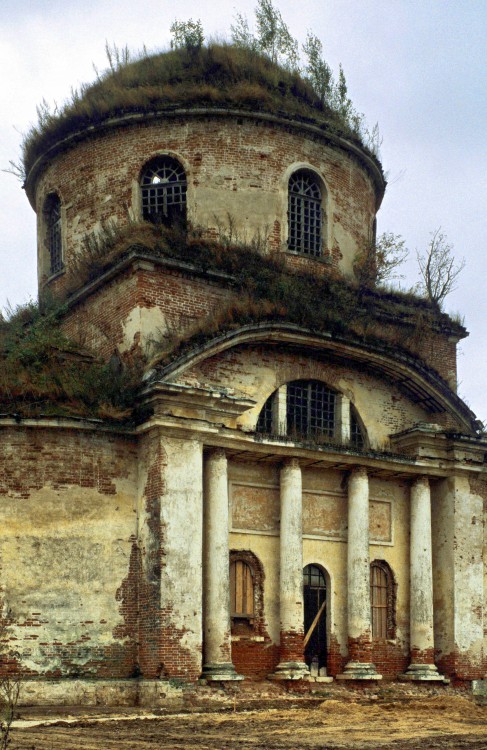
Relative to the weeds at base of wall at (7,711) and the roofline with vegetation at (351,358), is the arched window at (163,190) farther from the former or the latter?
the weeds at base of wall at (7,711)

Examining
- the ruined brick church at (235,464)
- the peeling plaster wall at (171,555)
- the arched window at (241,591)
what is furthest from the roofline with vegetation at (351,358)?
the arched window at (241,591)

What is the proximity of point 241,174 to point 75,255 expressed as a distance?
354cm

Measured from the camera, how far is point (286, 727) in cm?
1389

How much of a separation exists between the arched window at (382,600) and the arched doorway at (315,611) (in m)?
1.04

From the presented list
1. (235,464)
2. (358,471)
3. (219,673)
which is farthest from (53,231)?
(219,673)

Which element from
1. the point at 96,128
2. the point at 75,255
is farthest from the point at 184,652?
the point at 96,128

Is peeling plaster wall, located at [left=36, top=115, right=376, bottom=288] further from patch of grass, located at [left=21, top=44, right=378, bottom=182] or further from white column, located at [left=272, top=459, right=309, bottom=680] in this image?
white column, located at [left=272, top=459, right=309, bottom=680]

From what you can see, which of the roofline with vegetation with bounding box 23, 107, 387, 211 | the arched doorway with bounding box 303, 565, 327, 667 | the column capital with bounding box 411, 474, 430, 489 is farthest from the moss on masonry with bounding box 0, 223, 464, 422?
the arched doorway with bounding box 303, 565, 327, 667

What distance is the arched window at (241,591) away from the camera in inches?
712

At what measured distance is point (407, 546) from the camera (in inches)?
796

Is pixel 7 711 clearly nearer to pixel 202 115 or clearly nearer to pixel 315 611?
pixel 315 611

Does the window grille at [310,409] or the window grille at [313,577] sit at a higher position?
the window grille at [310,409]

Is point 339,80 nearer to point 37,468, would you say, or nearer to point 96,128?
point 96,128

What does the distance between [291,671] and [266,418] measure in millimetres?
4234
